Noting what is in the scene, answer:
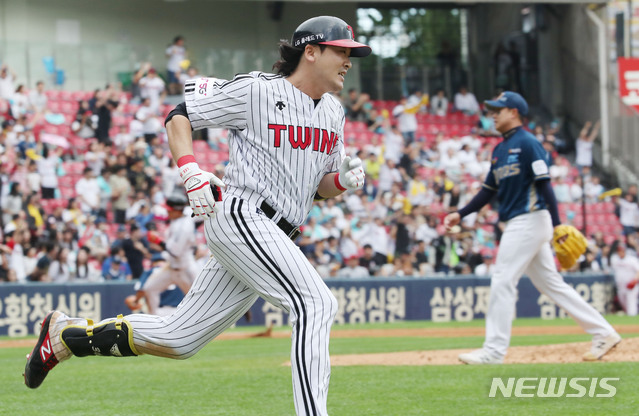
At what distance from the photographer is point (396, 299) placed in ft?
55.2

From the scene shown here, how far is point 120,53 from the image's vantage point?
2342 centimetres

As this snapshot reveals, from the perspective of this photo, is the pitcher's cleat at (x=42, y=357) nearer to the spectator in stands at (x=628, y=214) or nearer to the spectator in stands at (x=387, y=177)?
the spectator in stands at (x=387, y=177)

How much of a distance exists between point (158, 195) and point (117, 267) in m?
2.57

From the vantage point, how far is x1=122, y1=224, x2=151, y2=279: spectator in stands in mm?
16156

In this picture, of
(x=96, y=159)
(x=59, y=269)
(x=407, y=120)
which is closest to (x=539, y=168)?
(x=59, y=269)

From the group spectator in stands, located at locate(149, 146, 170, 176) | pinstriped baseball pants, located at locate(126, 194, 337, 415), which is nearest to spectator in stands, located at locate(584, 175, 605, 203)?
spectator in stands, located at locate(149, 146, 170, 176)

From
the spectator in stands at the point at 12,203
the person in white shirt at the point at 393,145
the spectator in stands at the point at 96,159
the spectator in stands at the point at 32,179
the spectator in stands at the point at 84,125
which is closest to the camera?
the spectator in stands at the point at 12,203

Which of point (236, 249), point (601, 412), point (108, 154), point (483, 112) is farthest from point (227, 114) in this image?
point (483, 112)

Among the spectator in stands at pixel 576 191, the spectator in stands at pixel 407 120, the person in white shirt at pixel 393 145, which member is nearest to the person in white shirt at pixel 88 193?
the person in white shirt at pixel 393 145

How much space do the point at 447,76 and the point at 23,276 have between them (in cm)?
1527

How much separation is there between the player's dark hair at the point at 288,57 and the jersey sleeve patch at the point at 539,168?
3.64m

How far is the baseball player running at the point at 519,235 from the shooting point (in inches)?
319

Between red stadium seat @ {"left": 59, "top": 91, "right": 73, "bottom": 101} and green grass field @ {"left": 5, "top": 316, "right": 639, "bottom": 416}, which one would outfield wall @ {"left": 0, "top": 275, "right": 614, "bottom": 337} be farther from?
red stadium seat @ {"left": 59, "top": 91, "right": 73, "bottom": 101}

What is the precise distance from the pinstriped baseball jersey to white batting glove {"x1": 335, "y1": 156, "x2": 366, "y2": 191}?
0.13 m
